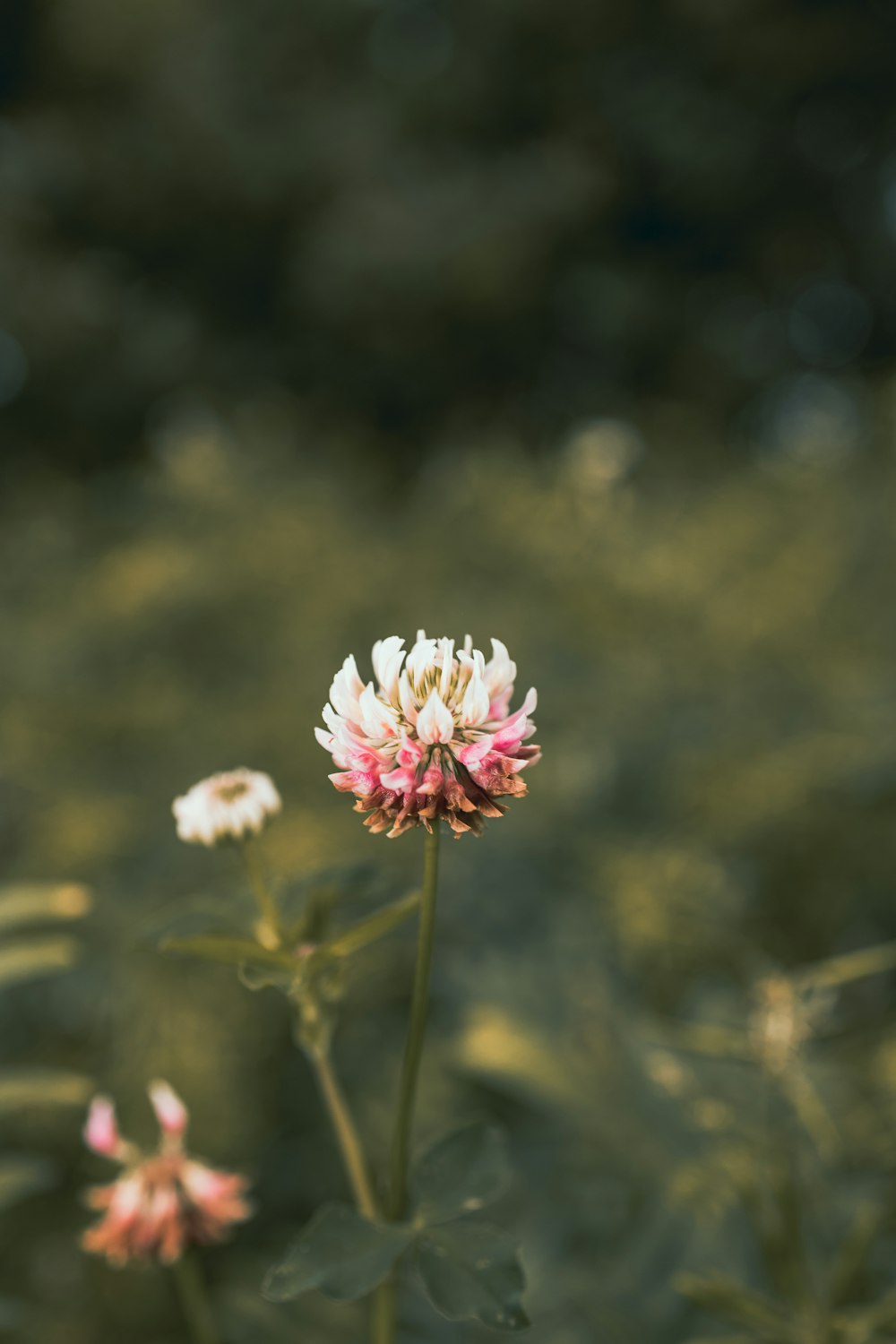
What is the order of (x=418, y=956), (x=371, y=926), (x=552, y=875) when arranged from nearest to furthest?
(x=418, y=956) < (x=371, y=926) < (x=552, y=875)

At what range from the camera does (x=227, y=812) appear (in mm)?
680

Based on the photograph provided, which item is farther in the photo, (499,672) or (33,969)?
(33,969)

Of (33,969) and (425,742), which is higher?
(33,969)

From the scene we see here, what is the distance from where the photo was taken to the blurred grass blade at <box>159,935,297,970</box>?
0.60 m

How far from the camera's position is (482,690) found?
559mm

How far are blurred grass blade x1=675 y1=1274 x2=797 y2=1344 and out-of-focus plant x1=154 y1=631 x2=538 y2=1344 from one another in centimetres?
21

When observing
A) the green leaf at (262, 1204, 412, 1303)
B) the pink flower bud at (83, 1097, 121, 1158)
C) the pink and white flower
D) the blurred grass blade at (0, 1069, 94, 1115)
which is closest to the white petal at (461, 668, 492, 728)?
→ the pink and white flower

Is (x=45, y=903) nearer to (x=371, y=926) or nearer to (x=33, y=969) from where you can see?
(x=33, y=969)

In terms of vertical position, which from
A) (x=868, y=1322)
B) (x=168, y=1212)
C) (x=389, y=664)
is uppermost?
(x=389, y=664)

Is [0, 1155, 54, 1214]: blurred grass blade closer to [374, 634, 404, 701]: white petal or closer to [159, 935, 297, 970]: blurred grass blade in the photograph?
[159, 935, 297, 970]: blurred grass blade

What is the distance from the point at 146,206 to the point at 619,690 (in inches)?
326

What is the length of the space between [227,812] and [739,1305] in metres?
0.46

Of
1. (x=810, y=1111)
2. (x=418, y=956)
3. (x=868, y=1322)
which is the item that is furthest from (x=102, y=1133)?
(x=810, y=1111)

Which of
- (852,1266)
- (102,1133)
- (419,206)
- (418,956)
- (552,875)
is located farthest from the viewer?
(419,206)
